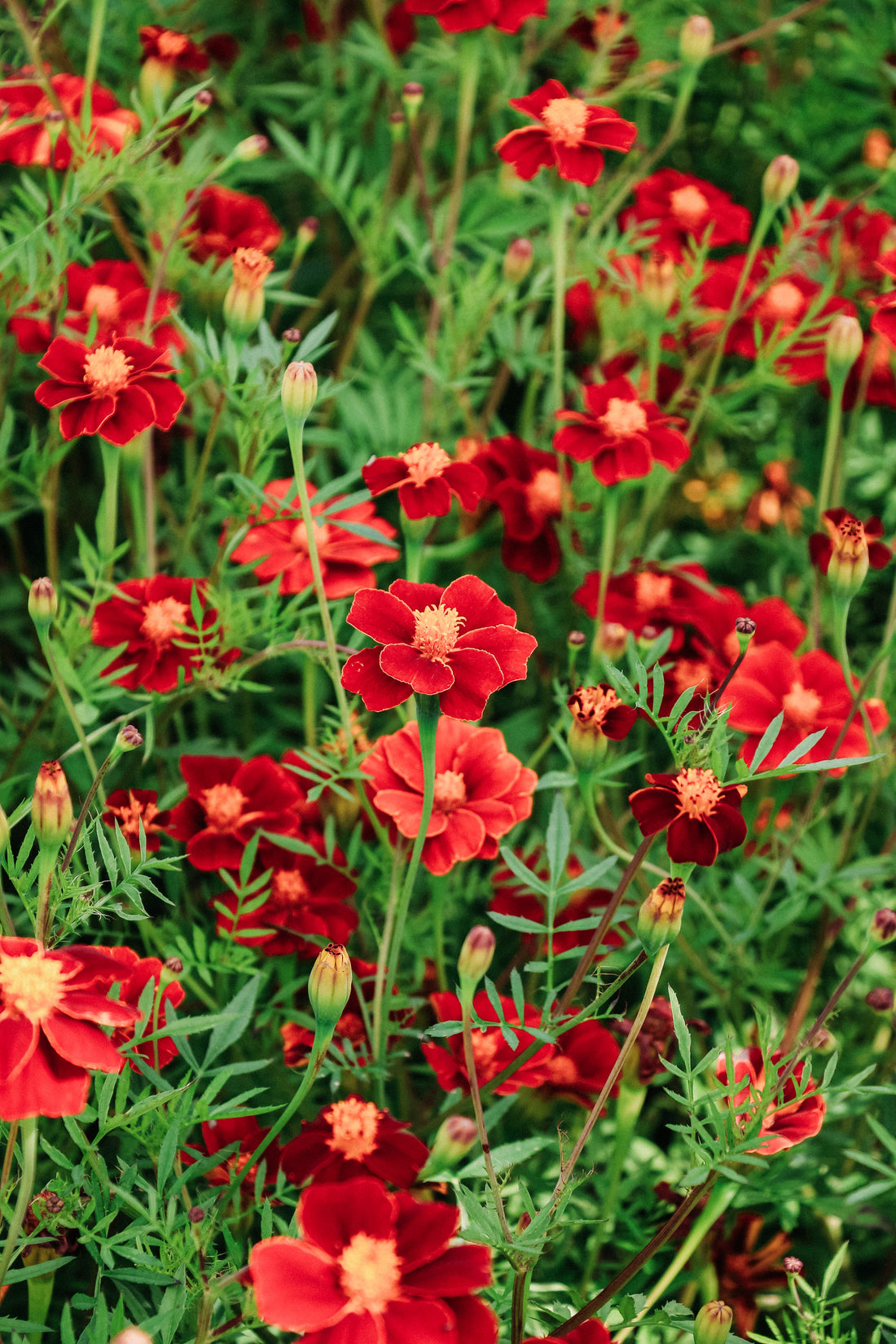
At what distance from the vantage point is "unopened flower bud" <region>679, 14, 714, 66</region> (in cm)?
89

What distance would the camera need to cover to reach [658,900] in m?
0.52

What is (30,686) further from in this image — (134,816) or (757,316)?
(757,316)

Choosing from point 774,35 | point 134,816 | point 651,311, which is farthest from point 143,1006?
point 774,35

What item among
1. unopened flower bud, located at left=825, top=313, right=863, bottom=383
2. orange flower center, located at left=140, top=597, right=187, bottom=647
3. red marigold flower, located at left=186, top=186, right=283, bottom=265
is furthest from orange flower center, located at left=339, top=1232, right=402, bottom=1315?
red marigold flower, located at left=186, top=186, right=283, bottom=265

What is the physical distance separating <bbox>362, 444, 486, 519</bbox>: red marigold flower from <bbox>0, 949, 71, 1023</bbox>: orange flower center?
0.99 ft

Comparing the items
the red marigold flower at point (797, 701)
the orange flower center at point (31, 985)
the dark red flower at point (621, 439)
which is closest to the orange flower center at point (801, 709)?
the red marigold flower at point (797, 701)

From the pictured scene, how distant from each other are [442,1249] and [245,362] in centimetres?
49

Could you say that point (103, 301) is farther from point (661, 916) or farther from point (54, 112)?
point (661, 916)

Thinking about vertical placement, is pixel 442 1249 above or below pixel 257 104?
below

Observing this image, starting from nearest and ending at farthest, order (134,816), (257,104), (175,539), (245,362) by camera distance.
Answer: (134,816), (245,362), (175,539), (257,104)

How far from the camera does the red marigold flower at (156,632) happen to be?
0.71 metres

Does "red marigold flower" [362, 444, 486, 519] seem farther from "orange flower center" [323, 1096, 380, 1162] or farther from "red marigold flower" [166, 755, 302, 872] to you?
"orange flower center" [323, 1096, 380, 1162]

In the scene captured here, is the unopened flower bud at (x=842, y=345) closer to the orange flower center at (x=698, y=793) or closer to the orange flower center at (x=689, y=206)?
the orange flower center at (x=689, y=206)

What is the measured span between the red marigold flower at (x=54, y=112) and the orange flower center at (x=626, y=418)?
13.3 inches
